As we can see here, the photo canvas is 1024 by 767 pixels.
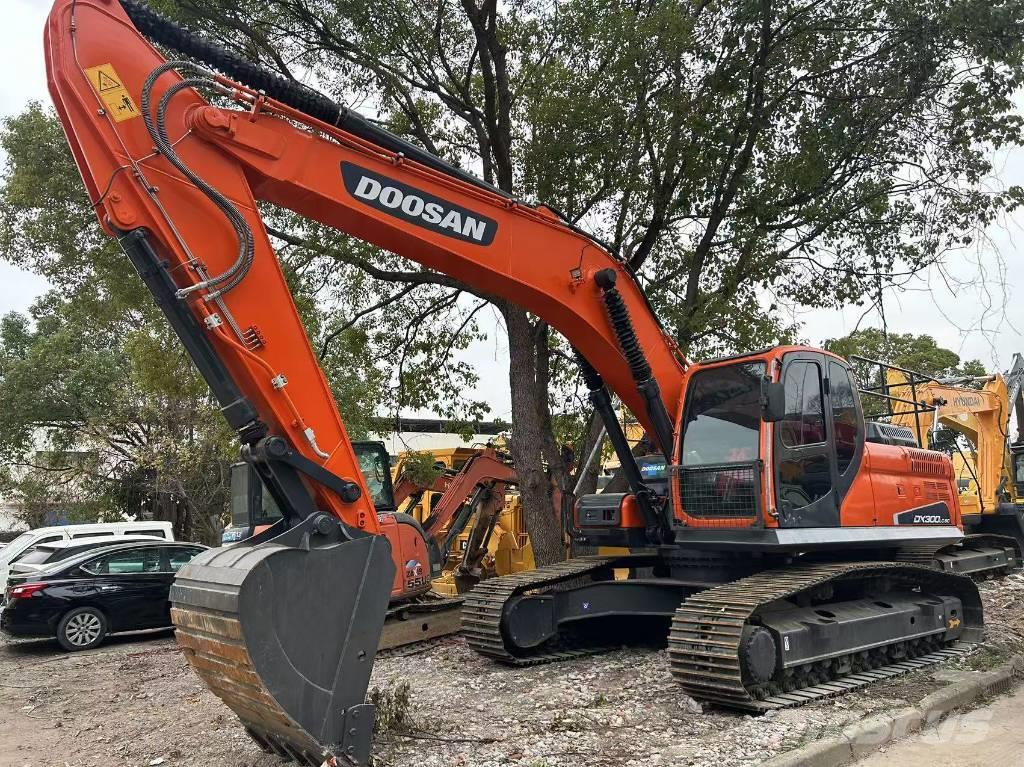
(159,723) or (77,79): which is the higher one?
(77,79)

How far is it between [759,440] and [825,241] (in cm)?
618

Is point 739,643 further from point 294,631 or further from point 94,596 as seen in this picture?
point 94,596

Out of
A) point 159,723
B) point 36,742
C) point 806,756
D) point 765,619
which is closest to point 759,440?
point 765,619

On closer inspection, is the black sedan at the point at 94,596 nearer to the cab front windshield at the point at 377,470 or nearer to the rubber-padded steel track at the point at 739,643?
the cab front windshield at the point at 377,470

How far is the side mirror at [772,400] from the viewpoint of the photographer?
6.75 metres

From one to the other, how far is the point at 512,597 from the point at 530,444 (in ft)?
10.9

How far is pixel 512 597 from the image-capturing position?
26.3 ft

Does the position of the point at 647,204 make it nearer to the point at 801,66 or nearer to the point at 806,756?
the point at 801,66

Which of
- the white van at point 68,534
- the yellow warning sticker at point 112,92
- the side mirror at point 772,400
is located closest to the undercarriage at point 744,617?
the side mirror at point 772,400

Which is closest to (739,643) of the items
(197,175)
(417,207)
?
(417,207)

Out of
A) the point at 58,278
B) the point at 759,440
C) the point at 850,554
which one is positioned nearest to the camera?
the point at 759,440

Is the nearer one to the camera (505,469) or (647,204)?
(647,204)

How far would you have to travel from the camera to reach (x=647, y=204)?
39.4 feet

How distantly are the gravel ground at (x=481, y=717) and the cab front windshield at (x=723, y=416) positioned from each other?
1897 millimetres
